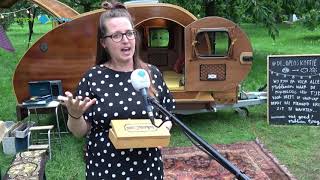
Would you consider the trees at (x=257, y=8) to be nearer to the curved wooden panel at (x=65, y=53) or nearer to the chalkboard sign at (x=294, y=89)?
the chalkboard sign at (x=294, y=89)

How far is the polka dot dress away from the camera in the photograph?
7.23 ft

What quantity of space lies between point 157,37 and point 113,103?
748 centimetres

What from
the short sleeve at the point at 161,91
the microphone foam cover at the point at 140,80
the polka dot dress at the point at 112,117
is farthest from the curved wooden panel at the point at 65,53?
the microphone foam cover at the point at 140,80

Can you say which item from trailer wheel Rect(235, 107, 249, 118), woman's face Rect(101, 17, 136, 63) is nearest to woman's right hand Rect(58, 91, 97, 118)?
woman's face Rect(101, 17, 136, 63)

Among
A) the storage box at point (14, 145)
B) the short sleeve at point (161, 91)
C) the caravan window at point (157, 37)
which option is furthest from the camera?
the caravan window at point (157, 37)

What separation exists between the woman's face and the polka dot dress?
0.11m

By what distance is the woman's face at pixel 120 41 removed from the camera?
2.15m

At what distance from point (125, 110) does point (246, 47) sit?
486 cm

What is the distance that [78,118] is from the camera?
2113 millimetres

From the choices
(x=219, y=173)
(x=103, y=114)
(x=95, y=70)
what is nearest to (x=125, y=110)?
(x=103, y=114)

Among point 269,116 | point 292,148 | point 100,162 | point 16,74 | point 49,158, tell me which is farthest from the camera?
point 269,116

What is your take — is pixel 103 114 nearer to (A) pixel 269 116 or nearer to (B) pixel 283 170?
(B) pixel 283 170

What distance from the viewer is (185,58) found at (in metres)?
6.88

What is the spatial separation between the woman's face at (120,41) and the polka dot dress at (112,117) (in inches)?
4.3
